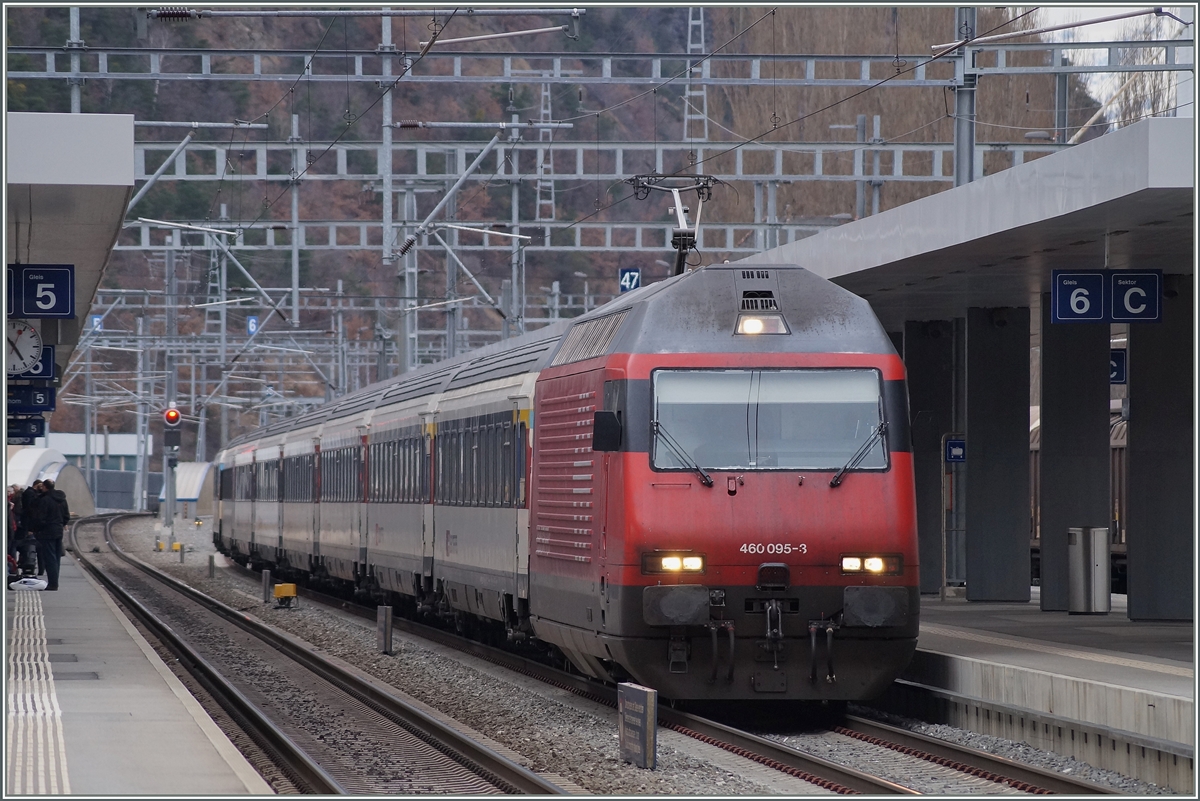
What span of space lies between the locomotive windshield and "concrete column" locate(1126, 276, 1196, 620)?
7.64 m

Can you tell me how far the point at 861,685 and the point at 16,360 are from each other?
10.3 meters

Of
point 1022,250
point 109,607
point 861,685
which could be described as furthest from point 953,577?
point 861,685

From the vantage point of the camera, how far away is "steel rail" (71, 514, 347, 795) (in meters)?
10.8

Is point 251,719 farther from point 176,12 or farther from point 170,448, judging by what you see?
point 170,448

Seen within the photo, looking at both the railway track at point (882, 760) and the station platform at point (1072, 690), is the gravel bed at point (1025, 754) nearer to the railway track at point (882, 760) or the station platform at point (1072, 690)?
the station platform at point (1072, 690)

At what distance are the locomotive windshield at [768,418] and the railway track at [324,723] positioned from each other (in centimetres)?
270

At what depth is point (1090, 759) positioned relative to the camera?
37.6 feet

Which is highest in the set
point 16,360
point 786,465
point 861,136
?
point 861,136

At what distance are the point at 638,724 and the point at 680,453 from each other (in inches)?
88.4

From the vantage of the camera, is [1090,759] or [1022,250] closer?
[1090,759]

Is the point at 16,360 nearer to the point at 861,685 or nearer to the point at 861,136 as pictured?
the point at 861,685

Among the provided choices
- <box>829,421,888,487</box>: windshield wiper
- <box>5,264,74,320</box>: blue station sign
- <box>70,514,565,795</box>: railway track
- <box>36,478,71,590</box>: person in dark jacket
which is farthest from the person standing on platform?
<box>829,421,888,487</box>: windshield wiper

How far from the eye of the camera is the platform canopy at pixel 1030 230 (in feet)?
42.4

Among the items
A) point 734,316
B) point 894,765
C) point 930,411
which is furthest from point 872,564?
point 930,411
